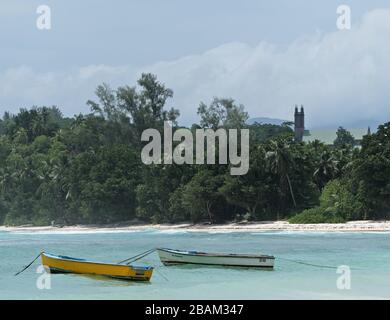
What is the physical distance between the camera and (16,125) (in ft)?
385

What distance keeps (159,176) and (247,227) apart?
41.6 ft

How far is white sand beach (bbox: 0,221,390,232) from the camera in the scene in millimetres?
63938

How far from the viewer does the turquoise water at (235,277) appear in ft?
96.8

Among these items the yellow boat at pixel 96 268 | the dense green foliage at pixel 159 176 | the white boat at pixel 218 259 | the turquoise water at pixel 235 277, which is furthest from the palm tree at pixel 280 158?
the yellow boat at pixel 96 268

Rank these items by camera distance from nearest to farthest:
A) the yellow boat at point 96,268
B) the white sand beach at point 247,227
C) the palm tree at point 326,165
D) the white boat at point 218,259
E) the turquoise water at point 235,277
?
the turquoise water at point 235,277
the yellow boat at point 96,268
the white boat at point 218,259
the white sand beach at point 247,227
the palm tree at point 326,165

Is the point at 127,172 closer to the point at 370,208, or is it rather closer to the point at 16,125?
the point at 370,208

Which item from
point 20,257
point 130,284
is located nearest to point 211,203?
point 20,257

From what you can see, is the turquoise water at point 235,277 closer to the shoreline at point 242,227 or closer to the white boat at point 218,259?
the white boat at point 218,259

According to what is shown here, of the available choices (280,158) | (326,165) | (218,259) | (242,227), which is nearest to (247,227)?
(242,227)

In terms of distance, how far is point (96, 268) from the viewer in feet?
109

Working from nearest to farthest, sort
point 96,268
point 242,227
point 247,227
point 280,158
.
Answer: point 96,268 → point 247,227 → point 280,158 → point 242,227

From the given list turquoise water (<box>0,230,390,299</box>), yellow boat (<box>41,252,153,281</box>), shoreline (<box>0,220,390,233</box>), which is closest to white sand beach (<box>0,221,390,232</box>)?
shoreline (<box>0,220,390,233</box>)

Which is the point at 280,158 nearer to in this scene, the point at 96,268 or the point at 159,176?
the point at 159,176
